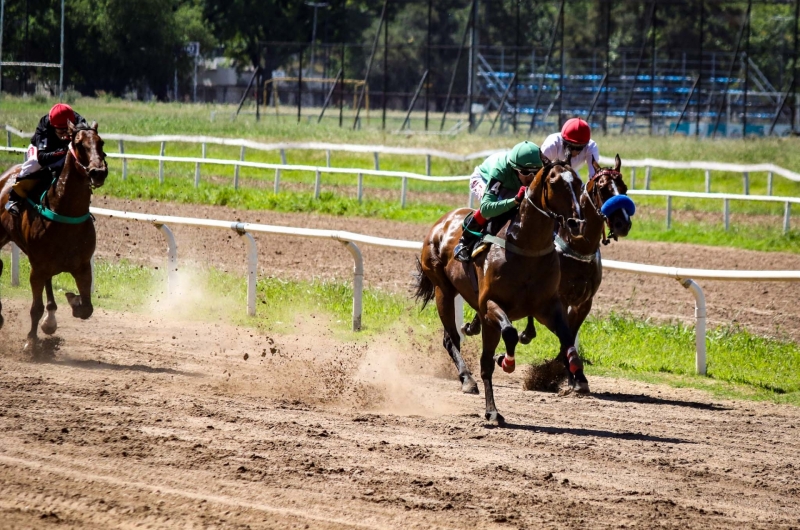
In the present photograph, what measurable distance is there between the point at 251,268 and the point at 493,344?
4243 millimetres

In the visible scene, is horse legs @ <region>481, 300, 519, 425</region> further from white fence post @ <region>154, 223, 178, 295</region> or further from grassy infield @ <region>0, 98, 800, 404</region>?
white fence post @ <region>154, 223, 178, 295</region>

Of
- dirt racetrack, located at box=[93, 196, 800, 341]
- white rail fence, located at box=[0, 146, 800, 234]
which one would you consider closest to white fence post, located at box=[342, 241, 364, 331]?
dirt racetrack, located at box=[93, 196, 800, 341]

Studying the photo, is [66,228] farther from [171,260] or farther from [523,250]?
[523,250]

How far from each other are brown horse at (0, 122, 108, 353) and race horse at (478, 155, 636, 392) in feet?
10.9

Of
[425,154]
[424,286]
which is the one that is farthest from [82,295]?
[425,154]

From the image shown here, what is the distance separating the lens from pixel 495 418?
7.05 meters

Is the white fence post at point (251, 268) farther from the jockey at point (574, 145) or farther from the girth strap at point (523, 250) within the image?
the girth strap at point (523, 250)

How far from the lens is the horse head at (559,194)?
669 centimetres

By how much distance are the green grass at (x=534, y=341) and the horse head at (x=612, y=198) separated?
69.4 inches

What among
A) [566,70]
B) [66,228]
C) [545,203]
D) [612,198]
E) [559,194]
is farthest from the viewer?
[566,70]

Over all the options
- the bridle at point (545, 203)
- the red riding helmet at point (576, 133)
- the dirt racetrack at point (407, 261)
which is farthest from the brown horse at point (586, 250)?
the dirt racetrack at point (407, 261)

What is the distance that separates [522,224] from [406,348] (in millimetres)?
2899

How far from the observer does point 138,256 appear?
14219mm

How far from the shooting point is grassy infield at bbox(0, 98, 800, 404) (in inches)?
369
